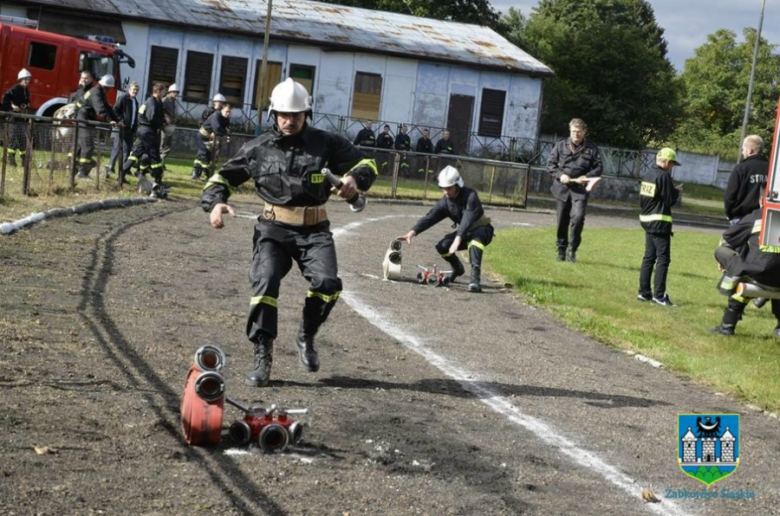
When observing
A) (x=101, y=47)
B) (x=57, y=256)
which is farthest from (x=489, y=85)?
(x=57, y=256)

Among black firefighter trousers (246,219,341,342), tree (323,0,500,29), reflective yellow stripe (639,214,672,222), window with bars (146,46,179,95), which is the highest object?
tree (323,0,500,29)

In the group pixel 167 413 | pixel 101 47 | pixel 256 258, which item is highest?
pixel 101 47

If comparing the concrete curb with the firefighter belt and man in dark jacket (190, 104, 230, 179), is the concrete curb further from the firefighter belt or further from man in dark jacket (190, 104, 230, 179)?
the firefighter belt

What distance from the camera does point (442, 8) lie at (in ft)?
195

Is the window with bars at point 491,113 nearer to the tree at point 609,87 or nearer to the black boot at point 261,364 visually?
the tree at point 609,87

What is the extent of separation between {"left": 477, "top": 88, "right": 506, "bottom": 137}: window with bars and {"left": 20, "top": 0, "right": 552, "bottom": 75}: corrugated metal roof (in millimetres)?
1302

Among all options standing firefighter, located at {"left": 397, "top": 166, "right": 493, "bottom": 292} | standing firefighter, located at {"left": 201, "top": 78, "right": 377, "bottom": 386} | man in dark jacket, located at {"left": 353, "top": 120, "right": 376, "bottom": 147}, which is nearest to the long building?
man in dark jacket, located at {"left": 353, "top": 120, "right": 376, "bottom": 147}

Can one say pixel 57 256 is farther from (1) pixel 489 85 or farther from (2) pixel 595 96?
(2) pixel 595 96

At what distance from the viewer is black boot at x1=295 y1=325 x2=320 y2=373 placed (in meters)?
8.31

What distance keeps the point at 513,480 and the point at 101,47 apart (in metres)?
27.0

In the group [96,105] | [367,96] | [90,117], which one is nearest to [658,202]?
[96,105]

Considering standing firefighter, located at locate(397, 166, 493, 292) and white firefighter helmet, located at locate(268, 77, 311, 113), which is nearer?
white firefighter helmet, located at locate(268, 77, 311, 113)

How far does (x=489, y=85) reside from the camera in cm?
4619

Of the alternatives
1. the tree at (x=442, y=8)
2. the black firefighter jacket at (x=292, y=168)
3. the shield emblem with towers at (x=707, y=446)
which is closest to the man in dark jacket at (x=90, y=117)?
the black firefighter jacket at (x=292, y=168)
